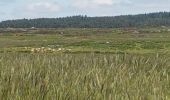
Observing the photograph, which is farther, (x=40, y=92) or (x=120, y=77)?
(x=120, y=77)

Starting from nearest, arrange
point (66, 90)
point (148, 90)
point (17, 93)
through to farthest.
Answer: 1. point (17, 93)
2. point (66, 90)
3. point (148, 90)

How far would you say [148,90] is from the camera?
14172 millimetres

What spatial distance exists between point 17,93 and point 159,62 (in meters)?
12.3

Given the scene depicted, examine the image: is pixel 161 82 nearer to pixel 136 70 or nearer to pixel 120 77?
pixel 120 77

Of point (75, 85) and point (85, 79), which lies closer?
point (75, 85)

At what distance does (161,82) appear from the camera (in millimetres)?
16688

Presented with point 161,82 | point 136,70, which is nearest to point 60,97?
point 161,82

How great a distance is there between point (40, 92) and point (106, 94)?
1.61 m

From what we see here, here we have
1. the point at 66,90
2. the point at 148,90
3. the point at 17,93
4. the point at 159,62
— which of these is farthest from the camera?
the point at 159,62

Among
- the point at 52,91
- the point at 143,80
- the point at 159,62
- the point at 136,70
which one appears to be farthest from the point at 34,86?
the point at 159,62

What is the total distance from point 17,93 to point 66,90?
4.94 feet

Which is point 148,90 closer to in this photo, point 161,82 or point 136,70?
point 161,82

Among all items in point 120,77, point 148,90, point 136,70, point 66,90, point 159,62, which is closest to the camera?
point 66,90

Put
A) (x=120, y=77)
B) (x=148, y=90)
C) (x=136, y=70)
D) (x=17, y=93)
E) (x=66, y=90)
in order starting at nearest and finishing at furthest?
(x=17, y=93)
(x=66, y=90)
(x=148, y=90)
(x=120, y=77)
(x=136, y=70)
